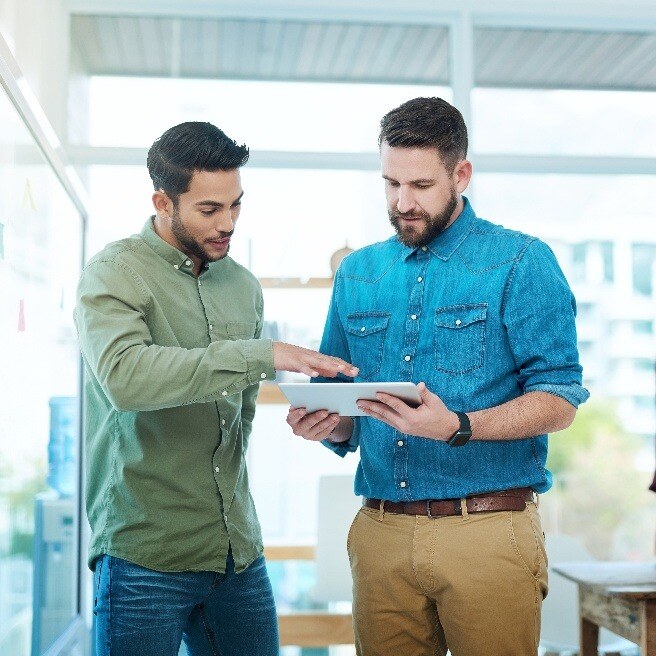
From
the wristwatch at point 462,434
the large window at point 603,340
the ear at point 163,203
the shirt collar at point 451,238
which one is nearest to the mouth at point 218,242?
the ear at point 163,203

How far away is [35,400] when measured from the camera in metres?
2.36

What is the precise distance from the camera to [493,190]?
4.00 m

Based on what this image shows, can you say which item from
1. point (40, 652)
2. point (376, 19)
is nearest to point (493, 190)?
point (376, 19)

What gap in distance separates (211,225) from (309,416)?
17.9 inches

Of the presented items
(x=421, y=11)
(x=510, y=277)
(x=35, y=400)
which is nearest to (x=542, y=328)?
(x=510, y=277)

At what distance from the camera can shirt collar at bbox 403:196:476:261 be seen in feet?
6.46

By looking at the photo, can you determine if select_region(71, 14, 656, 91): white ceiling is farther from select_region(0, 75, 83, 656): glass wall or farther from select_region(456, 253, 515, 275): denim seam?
select_region(456, 253, 515, 275): denim seam

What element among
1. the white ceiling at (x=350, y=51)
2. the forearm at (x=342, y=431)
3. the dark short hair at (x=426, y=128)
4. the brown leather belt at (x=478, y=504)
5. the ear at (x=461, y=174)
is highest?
the white ceiling at (x=350, y=51)

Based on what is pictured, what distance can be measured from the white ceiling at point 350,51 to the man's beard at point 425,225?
2.27 metres

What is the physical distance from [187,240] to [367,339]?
Result: 17.6 inches

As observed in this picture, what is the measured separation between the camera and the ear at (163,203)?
1948mm

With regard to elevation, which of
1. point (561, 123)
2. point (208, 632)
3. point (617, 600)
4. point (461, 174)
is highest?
point (561, 123)

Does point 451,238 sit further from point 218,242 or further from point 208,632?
point 208,632

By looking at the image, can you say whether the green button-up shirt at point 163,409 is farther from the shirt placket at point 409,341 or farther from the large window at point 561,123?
the large window at point 561,123
